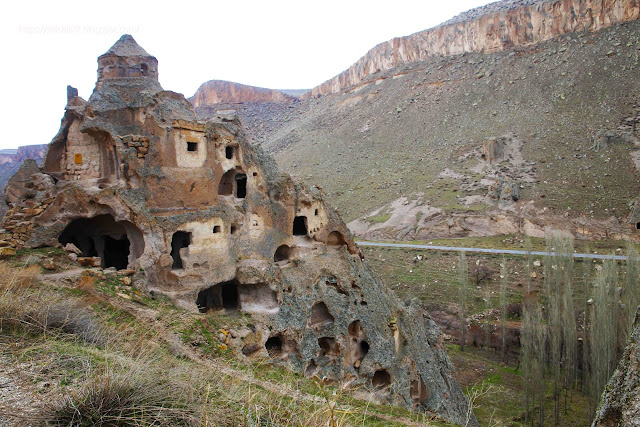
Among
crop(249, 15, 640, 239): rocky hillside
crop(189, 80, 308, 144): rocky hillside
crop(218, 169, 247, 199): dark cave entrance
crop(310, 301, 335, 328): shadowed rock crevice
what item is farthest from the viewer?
crop(189, 80, 308, 144): rocky hillside

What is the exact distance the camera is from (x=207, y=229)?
14078mm

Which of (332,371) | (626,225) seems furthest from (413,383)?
(626,225)

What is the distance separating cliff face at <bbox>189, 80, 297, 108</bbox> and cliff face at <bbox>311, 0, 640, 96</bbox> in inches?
973

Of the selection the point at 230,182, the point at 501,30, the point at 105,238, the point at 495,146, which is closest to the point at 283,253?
the point at 230,182

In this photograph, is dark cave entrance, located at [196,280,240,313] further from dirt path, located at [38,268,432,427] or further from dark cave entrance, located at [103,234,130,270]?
dirt path, located at [38,268,432,427]

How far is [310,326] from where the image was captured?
14523 mm

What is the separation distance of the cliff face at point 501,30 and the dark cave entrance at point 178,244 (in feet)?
222

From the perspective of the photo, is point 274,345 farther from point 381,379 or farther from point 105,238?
point 105,238

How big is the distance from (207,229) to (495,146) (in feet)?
147

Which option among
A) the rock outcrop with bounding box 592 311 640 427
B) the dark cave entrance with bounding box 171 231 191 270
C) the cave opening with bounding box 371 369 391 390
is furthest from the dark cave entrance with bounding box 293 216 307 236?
the rock outcrop with bounding box 592 311 640 427

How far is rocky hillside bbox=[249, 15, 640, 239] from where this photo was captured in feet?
139

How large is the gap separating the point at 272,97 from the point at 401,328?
337ft

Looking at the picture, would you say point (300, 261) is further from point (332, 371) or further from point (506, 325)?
point (506, 325)

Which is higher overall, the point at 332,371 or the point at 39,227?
the point at 39,227
